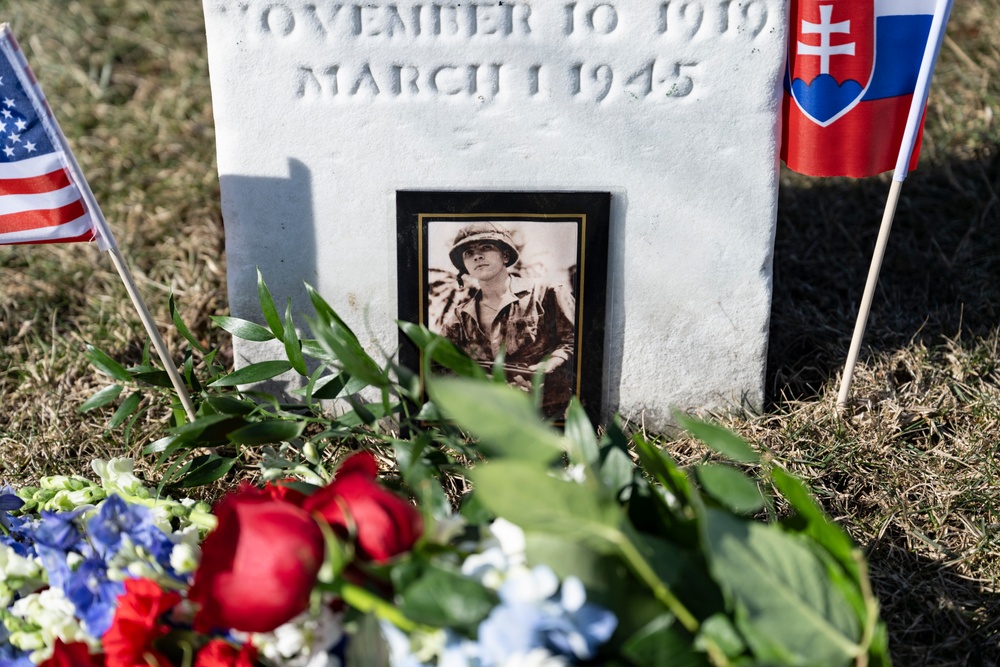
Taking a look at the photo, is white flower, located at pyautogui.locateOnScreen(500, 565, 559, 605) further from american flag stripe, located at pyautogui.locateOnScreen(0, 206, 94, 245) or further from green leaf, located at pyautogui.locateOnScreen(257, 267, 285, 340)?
american flag stripe, located at pyautogui.locateOnScreen(0, 206, 94, 245)

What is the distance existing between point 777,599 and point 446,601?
32cm

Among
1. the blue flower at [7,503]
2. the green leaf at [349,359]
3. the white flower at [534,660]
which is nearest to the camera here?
the white flower at [534,660]

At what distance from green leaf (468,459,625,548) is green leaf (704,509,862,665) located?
106 mm

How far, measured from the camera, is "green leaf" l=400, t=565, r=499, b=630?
2.81ft

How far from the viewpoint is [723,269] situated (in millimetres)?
1624

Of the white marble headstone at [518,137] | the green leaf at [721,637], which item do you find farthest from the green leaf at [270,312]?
the green leaf at [721,637]

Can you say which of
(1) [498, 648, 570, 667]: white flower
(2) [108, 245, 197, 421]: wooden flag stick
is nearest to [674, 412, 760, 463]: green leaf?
(1) [498, 648, 570, 667]: white flower

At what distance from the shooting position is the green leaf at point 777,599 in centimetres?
86

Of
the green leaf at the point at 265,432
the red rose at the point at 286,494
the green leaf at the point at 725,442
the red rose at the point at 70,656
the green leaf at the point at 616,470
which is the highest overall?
the green leaf at the point at 725,442

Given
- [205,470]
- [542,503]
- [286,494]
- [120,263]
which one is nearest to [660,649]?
[542,503]

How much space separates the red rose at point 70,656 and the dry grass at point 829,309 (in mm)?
617

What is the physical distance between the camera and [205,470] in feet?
5.08

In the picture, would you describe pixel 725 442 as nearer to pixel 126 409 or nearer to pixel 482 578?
pixel 482 578

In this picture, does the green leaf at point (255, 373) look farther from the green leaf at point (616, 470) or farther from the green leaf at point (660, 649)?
the green leaf at point (660, 649)
